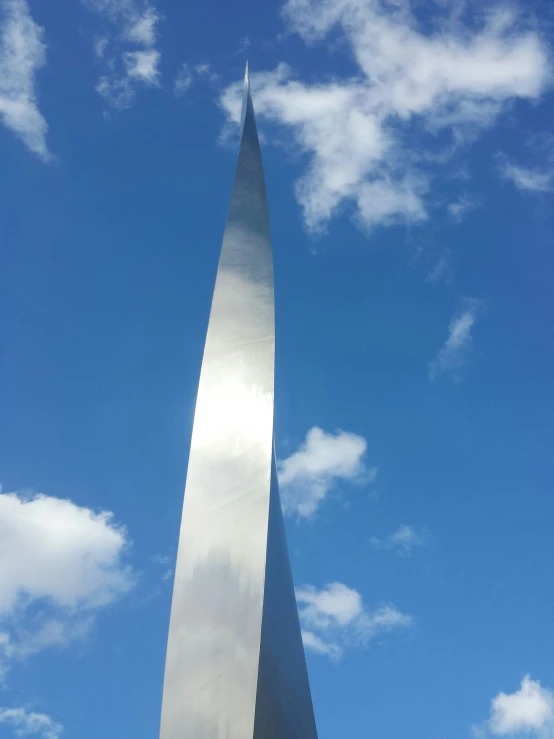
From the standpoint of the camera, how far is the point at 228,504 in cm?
2038

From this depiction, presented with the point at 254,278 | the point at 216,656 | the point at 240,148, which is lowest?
the point at 216,656

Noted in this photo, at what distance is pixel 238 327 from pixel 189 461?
13.5 feet

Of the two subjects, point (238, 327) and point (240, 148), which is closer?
point (238, 327)

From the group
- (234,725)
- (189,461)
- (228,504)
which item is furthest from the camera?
(189,461)

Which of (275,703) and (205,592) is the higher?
(205,592)

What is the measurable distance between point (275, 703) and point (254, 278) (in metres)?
11.5

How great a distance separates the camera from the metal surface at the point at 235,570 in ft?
58.9

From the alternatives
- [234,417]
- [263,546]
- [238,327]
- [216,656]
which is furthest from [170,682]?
[238,327]

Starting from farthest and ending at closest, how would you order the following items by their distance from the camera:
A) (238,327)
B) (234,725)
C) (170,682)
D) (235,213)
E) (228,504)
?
1. (235,213)
2. (238,327)
3. (228,504)
4. (170,682)
5. (234,725)

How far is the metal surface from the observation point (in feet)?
58.9

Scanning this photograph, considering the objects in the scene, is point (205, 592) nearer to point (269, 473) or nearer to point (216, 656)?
point (216, 656)

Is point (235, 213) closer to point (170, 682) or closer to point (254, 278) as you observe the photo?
point (254, 278)

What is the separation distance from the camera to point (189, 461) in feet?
71.3

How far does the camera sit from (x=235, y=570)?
19.3m
